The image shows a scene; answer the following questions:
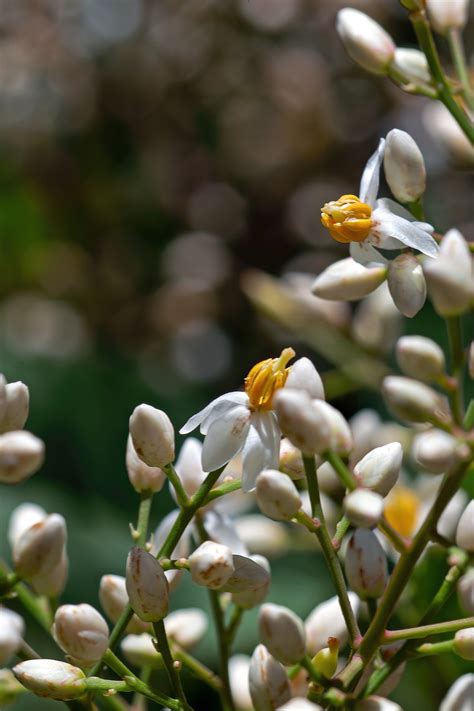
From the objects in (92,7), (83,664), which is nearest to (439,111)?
(83,664)

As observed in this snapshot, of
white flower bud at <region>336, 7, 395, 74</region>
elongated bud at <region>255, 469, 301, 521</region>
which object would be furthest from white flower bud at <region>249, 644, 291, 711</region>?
white flower bud at <region>336, 7, 395, 74</region>

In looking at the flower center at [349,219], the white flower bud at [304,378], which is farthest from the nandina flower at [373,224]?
the white flower bud at [304,378]

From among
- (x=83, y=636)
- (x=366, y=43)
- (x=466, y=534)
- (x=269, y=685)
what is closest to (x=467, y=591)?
(x=466, y=534)

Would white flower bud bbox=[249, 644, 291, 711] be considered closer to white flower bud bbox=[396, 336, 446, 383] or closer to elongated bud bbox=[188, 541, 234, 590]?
elongated bud bbox=[188, 541, 234, 590]

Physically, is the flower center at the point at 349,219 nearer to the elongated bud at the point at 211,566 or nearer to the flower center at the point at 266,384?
the flower center at the point at 266,384

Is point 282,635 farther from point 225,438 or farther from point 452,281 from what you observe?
point 452,281

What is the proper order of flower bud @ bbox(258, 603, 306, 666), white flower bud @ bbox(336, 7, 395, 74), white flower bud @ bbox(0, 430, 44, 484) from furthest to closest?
white flower bud @ bbox(336, 7, 395, 74) → white flower bud @ bbox(0, 430, 44, 484) → flower bud @ bbox(258, 603, 306, 666)
